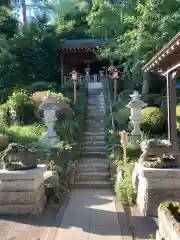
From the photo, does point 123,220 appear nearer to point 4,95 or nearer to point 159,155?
point 159,155

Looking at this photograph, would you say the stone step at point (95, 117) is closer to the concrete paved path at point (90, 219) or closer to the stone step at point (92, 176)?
the stone step at point (92, 176)

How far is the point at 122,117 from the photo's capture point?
13.5 meters

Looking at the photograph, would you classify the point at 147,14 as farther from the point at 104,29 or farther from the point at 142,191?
the point at 142,191

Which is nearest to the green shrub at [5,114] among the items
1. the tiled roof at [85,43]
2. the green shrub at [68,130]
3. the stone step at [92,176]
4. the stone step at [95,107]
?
the green shrub at [68,130]

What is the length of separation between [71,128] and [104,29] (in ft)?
30.2

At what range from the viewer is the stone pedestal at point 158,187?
6.12 meters

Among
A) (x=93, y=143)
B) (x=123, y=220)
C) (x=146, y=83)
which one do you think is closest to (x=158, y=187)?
(x=123, y=220)

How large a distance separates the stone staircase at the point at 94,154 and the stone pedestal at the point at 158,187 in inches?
104

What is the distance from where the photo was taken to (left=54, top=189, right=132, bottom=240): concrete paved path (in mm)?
5176

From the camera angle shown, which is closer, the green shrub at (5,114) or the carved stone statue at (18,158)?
the carved stone statue at (18,158)

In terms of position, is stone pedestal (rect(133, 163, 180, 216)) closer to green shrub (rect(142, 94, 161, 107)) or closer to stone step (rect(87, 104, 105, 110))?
stone step (rect(87, 104, 105, 110))

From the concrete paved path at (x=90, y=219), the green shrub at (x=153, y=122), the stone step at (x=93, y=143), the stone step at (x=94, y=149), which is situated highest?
the green shrub at (x=153, y=122)

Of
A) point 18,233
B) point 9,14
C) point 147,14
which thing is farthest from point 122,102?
point 18,233

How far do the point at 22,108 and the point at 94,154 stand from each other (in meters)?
4.73
